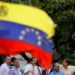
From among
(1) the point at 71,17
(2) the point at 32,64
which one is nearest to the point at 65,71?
(2) the point at 32,64

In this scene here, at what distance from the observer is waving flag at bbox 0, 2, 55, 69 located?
841cm

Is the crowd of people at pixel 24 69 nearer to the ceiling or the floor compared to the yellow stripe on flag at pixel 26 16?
nearer to the floor

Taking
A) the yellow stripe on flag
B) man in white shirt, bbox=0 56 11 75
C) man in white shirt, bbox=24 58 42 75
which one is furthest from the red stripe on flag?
man in white shirt, bbox=24 58 42 75

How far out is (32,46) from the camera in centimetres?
853

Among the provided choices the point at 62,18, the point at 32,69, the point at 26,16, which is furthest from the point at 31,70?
the point at 62,18

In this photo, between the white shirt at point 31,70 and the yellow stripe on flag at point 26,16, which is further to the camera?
the white shirt at point 31,70

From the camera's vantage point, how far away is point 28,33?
848cm

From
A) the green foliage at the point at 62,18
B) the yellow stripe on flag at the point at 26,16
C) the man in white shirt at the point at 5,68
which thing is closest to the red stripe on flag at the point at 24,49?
the yellow stripe on flag at the point at 26,16

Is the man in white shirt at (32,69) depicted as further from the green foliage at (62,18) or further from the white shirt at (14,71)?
the green foliage at (62,18)

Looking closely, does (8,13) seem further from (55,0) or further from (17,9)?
(55,0)

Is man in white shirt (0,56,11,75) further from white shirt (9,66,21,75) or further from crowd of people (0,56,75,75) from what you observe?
white shirt (9,66,21,75)

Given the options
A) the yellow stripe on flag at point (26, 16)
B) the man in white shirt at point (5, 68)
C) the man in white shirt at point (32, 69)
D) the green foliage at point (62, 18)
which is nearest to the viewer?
the yellow stripe on flag at point (26, 16)

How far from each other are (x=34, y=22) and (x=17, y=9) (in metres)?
0.34

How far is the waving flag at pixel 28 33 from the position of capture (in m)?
8.41
